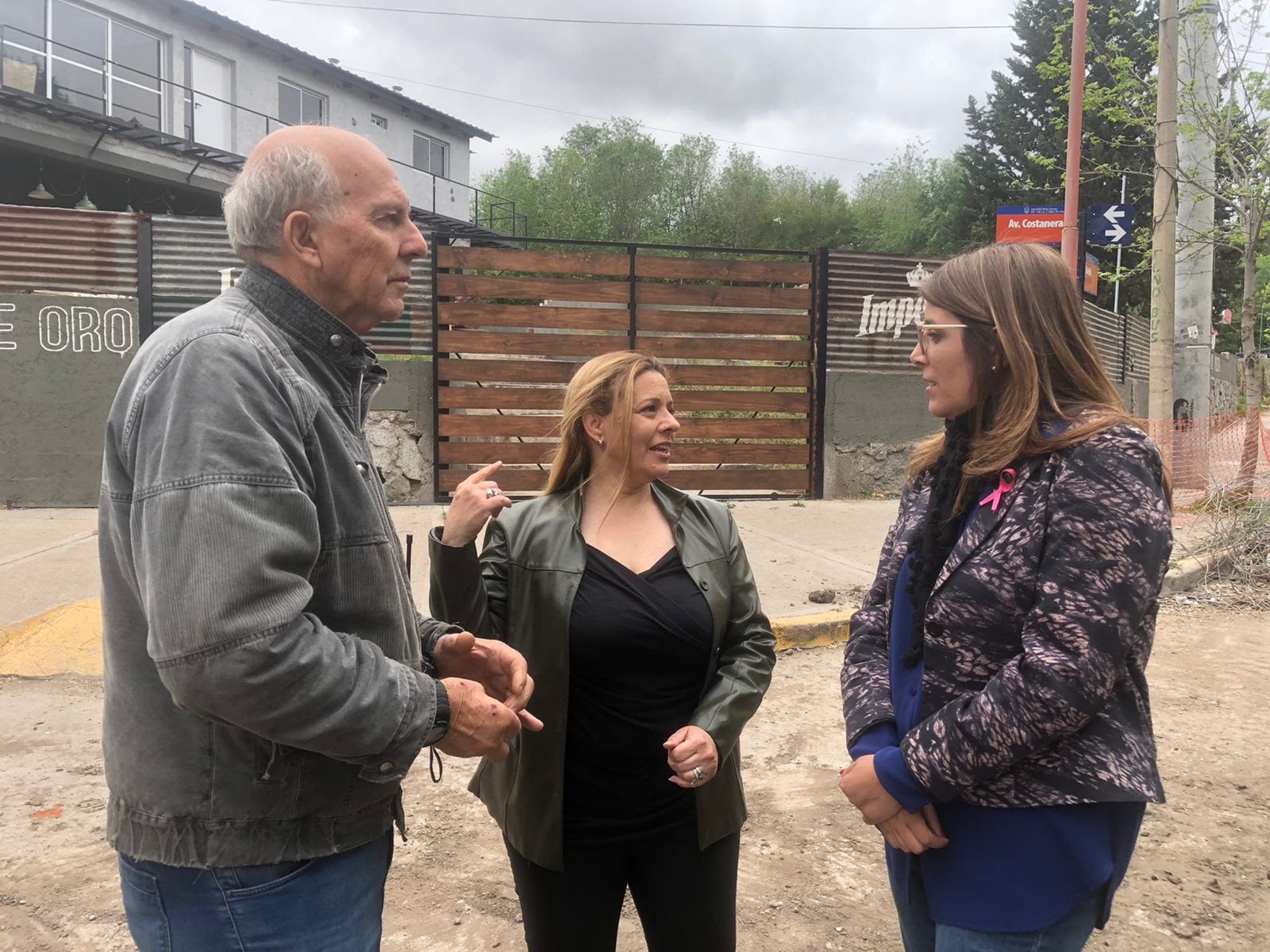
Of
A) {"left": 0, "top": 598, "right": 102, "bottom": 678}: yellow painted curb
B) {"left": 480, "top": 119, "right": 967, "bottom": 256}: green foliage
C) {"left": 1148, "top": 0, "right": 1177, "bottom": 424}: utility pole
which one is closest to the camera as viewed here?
{"left": 0, "top": 598, "right": 102, "bottom": 678}: yellow painted curb

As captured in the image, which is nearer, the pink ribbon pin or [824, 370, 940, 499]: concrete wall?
the pink ribbon pin

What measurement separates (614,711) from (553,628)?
0.25m

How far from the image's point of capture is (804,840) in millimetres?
3674

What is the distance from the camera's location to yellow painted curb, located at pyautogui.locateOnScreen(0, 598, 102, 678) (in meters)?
5.36

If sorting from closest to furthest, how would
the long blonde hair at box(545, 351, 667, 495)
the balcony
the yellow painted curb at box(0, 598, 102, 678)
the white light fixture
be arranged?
the long blonde hair at box(545, 351, 667, 495)
the yellow painted curb at box(0, 598, 102, 678)
the balcony
the white light fixture

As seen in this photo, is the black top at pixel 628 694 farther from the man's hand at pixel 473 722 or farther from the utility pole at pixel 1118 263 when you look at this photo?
the utility pole at pixel 1118 263

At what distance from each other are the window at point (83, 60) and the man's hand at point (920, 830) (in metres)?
18.0

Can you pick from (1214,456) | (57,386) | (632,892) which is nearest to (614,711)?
(632,892)

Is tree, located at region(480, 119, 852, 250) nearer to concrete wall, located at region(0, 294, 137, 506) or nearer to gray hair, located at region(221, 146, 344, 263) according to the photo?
concrete wall, located at region(0, 294, 137, 506)

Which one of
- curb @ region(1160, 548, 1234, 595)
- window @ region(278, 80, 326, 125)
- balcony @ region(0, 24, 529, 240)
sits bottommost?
curb @ region(1160, 548, 1234, 595)

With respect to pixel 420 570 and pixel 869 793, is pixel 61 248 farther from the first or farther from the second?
pixel 869 793

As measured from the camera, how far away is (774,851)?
3.59m

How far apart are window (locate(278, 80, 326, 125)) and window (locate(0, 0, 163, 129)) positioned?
10.5 ft

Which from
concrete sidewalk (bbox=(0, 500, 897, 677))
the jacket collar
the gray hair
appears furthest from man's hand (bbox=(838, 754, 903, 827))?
concrete sidewalk (bbox=(0, 500, 897, 677))
